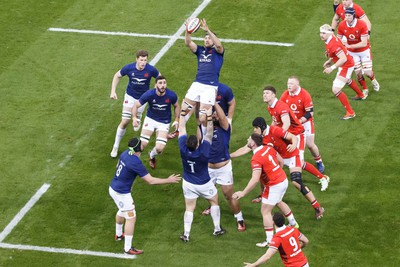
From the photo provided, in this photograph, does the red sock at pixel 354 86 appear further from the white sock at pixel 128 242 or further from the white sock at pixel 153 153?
the white sock at pixel 128 242

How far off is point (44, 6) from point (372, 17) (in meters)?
10.1

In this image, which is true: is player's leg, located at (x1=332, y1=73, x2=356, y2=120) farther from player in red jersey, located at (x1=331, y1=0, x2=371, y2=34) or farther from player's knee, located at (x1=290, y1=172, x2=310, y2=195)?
player's knee, located at (x1=290, y1=172, x2=310, y2=195)

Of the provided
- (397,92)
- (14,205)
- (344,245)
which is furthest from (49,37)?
(344,245)

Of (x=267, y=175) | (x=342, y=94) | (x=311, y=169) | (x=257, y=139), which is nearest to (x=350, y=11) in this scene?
(x=342, y=94)

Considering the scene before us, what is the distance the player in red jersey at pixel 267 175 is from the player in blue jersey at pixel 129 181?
4.99ft

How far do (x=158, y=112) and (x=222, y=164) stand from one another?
2.67 m

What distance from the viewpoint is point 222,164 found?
18688 mm

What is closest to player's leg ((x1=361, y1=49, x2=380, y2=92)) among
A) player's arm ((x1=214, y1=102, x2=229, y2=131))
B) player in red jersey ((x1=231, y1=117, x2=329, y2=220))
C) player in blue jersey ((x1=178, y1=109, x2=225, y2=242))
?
player in red jersey ((x1=231, y1=117, x2=329, y2=220))

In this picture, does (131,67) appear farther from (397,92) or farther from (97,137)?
(397,92)

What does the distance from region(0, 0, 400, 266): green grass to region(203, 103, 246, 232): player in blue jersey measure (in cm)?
52

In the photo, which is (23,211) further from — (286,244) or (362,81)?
(362,81)

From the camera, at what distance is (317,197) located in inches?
778

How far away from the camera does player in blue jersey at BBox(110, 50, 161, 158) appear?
836 inches

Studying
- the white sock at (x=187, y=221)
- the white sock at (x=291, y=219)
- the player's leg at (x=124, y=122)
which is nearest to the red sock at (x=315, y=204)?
the white sock at (x=291, y=219)
